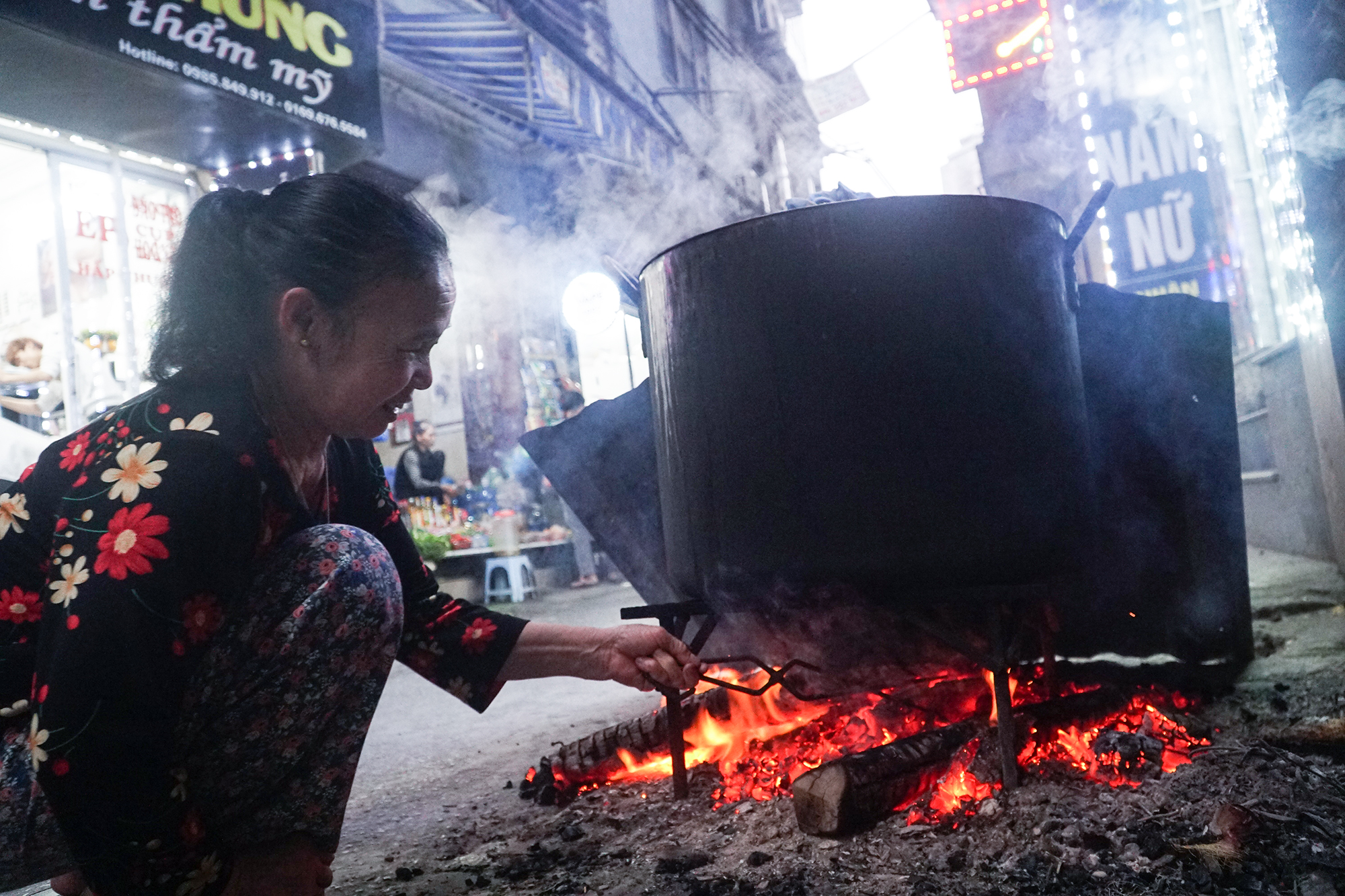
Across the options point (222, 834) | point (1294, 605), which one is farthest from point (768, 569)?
point (1294, 605)

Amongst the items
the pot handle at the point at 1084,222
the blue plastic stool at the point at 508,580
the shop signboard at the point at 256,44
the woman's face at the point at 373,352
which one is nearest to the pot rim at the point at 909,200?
the pot handle at the point at 1084,222

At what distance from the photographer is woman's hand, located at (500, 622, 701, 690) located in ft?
5.57

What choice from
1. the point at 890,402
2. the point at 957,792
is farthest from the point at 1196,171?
the point at 957,792

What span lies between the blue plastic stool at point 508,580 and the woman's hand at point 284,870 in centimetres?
588

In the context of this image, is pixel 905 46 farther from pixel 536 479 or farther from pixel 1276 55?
pixel 536 479

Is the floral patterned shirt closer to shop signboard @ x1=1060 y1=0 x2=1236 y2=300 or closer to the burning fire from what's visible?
the burning fire

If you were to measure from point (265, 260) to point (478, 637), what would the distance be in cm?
86

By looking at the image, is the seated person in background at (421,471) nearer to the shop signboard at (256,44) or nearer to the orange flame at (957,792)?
the shop signboard at (256,44)

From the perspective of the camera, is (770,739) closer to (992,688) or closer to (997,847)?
(992,688)

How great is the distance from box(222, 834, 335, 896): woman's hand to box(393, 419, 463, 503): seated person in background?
6.58m

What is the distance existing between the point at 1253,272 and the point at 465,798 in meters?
6.41

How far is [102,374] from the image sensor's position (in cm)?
561

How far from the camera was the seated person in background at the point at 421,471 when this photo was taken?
25.1 feet

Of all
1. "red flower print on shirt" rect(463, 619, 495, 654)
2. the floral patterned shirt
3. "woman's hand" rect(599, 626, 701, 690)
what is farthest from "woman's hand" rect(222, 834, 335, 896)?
"woman's hand" rect(599, 626, 701, 690)
